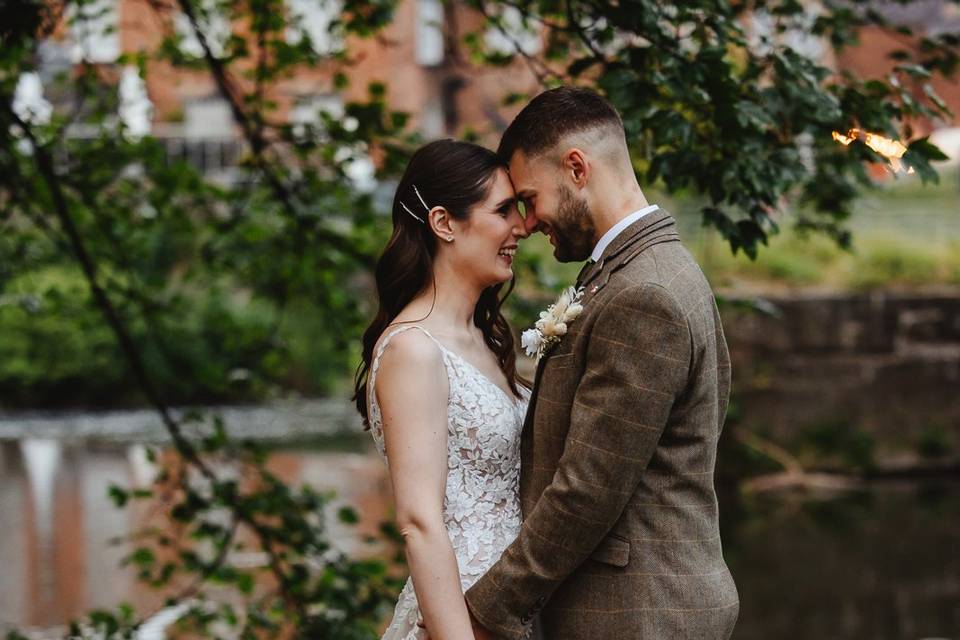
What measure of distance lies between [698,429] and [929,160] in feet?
3.67

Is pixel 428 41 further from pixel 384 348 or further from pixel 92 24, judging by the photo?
pixel 384 348

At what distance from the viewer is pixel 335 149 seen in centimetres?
515

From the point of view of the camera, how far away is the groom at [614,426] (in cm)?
234

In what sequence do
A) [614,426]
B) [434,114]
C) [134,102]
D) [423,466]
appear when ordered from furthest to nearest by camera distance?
[434,114] < [134,102] < [423,466] < [614,426]

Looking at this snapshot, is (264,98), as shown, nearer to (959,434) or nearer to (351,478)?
(351,478)

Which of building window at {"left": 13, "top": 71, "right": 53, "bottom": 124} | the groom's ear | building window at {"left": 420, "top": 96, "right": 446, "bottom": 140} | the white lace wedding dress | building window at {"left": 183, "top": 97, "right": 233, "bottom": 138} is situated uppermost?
the groom's ear

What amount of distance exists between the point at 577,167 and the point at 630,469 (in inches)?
25.7

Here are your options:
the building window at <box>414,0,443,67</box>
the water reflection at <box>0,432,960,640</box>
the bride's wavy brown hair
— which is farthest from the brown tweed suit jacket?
the building window at <box>414,0,443,67</box>

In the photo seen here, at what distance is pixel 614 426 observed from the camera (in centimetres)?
233

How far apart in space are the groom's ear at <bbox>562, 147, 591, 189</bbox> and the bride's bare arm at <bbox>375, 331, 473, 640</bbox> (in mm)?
507

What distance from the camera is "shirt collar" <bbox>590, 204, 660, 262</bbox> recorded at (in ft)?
8.29

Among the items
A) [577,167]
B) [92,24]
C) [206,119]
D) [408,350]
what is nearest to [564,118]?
[577,167]

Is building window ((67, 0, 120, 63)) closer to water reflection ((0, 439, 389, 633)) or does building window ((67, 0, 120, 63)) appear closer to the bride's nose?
water reflection ((0, 439, 389, 633))

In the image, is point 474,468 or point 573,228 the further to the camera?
point 474,468
